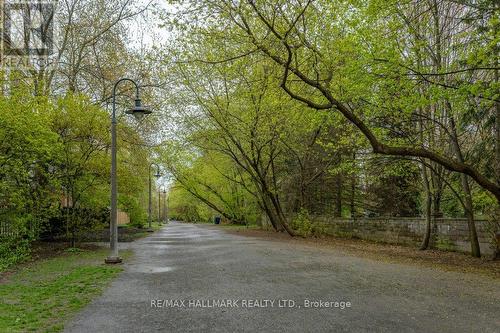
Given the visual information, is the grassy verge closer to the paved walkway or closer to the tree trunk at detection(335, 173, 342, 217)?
the paved walkway

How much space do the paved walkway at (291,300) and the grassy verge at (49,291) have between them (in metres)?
0.33

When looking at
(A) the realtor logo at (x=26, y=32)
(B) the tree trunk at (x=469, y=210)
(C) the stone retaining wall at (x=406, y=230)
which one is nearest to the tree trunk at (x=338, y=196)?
(C) the stone retaining wall at (x=406, y=230)

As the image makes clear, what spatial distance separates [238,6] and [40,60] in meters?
12.7

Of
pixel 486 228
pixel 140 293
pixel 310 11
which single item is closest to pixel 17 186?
pixel 140 293

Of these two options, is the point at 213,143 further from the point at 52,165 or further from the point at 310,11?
the point at 310,11

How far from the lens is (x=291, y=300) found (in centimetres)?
634

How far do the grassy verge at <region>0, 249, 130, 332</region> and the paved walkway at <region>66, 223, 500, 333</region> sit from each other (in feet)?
1.09

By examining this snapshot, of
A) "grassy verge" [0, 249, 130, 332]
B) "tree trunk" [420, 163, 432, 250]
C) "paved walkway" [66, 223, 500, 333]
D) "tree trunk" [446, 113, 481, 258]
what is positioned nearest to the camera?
"paved walkway" [66, 223, 500, 333]

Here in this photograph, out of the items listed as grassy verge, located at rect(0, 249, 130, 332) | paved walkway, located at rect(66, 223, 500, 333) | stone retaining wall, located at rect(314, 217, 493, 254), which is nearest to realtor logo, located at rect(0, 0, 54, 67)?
grassy verge, located at rect(0, 249, 130, 332)

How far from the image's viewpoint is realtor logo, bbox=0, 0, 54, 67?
645 inches

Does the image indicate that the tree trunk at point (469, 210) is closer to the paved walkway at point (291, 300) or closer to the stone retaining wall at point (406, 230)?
the stone retaining wall at point (406, 230)

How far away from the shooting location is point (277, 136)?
19344 millimetres

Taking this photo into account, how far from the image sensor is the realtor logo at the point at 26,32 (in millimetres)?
16391

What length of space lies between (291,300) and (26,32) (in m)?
17.8
